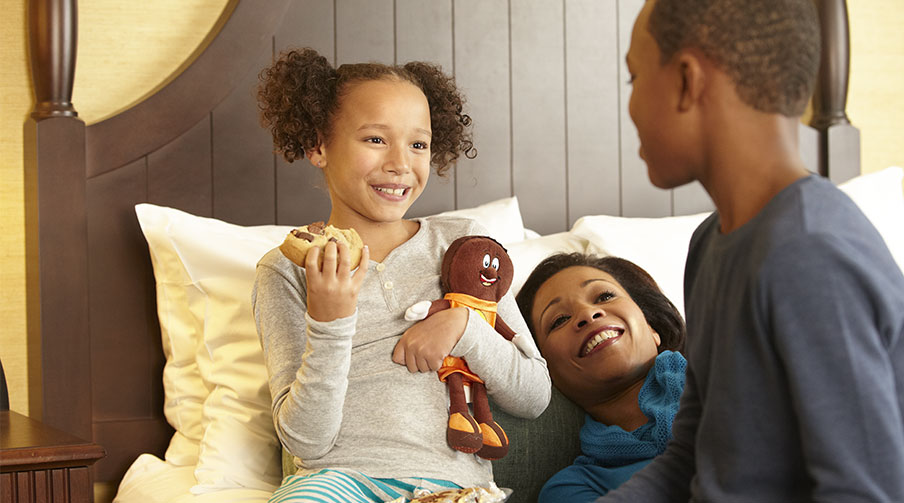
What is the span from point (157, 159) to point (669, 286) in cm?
111

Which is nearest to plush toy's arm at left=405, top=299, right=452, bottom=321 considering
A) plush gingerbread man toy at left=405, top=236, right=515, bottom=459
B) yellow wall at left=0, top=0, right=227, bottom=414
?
plush gingerbread man toy at left=405, top=236, right=515, bottom=459

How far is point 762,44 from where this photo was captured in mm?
646

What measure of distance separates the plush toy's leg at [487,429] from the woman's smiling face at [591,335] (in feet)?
0.57

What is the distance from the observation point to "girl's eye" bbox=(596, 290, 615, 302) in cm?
141

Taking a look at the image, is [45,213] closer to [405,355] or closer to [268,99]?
[268,99]

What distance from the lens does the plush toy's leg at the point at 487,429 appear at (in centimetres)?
126

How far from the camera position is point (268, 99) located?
147cm

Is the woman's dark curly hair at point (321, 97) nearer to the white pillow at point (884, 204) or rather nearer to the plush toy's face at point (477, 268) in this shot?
the plush toy's face at point (477, 268)

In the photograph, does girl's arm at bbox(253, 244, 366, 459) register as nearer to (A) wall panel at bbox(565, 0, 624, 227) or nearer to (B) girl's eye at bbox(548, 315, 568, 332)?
(B) girl's eye at bbox(548, 315, 568, 332)

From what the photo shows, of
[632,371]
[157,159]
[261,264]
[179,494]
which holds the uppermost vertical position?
[157,159]

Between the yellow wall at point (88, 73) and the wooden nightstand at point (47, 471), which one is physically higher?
the yellow wall at point (88, 73)

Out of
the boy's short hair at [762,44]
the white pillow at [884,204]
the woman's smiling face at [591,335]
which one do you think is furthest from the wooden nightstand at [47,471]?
the white pillow at [884,204]

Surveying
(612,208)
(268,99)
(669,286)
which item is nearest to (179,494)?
(268,99)

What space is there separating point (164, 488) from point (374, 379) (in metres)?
0.48
